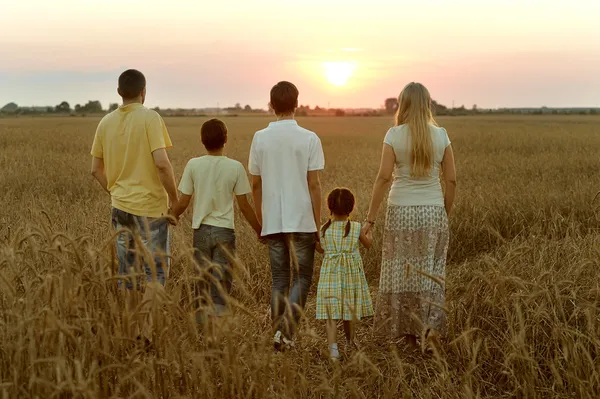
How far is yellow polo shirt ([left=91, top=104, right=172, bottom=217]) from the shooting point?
189 inches

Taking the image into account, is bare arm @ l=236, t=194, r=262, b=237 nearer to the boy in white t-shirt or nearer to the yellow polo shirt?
the boy in white t-shirt

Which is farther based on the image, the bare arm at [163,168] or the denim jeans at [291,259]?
the denim jeans at [291,259]

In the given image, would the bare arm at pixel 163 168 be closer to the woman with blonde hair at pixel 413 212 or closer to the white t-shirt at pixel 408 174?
the woman with blonde hair at pixel 413 212

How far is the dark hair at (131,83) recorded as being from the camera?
15.6 ft

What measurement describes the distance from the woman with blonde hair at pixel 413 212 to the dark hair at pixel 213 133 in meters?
1.22

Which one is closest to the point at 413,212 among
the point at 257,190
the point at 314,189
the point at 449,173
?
the point at 449,173

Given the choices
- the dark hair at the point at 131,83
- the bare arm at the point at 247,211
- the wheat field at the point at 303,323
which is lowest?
the wheat field at the point at 303,323

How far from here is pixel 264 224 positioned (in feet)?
16.1

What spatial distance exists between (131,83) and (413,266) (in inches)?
99.3

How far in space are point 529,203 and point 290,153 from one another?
5698 mm

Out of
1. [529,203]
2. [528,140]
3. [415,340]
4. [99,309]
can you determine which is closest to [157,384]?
[99,309]

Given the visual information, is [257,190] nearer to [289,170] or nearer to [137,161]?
[289,170]

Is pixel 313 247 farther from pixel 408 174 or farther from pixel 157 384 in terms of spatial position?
pixel 157 384

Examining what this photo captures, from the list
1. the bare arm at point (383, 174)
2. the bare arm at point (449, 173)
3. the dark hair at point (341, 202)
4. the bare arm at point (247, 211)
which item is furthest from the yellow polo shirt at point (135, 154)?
the bare arm at point (449, 173)
